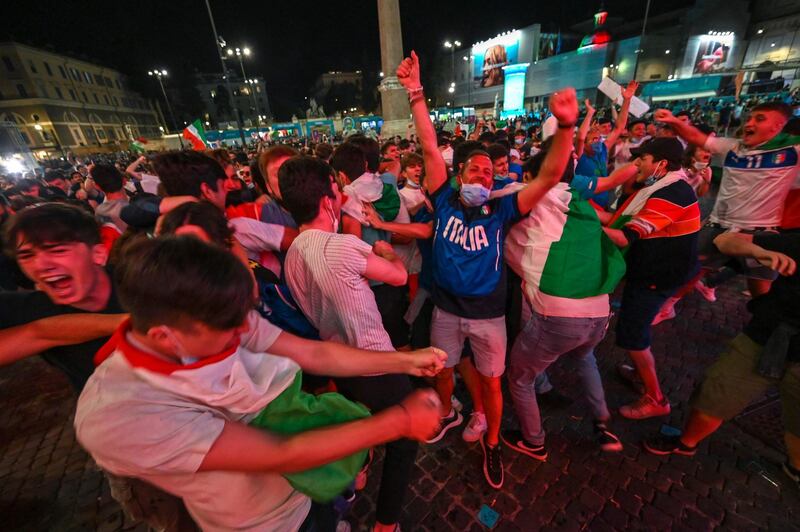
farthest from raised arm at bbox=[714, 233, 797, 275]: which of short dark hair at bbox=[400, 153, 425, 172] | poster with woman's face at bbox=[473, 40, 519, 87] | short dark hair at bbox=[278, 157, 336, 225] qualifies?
poster with woman's face at bbox=[473, 40, 519, 87]

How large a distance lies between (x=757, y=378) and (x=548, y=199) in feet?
5.86

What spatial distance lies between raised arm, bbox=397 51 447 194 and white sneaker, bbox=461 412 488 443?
2066 millimetres

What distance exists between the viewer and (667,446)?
2.64m

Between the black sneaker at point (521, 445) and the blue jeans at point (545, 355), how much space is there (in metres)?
0.05

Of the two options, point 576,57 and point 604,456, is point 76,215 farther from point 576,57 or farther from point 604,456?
point 576,57

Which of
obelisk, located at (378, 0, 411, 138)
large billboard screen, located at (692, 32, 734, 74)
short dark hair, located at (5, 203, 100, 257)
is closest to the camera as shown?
short dark hair, located at (5, 203, 100, 257)

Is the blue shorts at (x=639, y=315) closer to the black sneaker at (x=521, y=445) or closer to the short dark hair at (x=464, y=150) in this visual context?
the black sneaker at (x=521, y=445)

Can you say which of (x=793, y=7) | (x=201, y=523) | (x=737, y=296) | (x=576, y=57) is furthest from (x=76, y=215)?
(x=793, y=7)

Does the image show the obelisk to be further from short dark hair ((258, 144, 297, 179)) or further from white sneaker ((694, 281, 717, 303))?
white sneaker ((694, 281, 717, 303))

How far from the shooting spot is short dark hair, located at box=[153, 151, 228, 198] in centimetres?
255

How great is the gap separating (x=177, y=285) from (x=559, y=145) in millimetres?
2115

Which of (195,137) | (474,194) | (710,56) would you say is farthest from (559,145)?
(710,56)

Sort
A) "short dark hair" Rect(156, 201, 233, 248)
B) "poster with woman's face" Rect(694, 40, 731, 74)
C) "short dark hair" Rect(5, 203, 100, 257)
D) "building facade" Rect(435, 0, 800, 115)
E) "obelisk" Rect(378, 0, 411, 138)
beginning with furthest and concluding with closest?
1. "poster with woman's face" Rect(694, 40, 731, 74)
2. "building facade" Rect(435, 0, 800, 115)
3. "obelisk" Rect(378, 0, 411, 138)
4. "short dark hair" Rect(156, 201, 233, 248)
5. "short dark hair" Rect(5, 203, 100, 257)

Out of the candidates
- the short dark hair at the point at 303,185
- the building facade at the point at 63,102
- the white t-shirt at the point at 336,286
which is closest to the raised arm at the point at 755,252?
the white t-shirt at the point at 336,286
